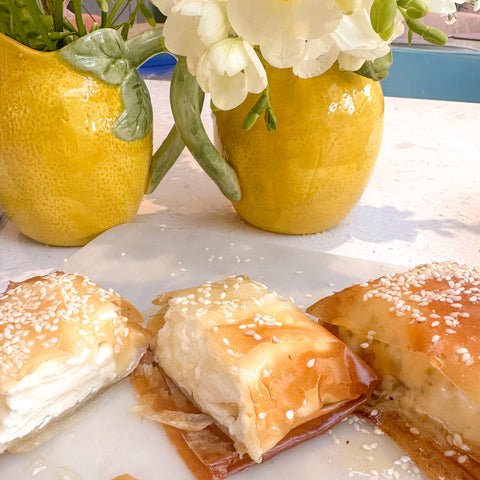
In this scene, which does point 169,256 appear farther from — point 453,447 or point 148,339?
point 453,447

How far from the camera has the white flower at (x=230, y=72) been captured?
514mm

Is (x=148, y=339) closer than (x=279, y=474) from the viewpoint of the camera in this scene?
No

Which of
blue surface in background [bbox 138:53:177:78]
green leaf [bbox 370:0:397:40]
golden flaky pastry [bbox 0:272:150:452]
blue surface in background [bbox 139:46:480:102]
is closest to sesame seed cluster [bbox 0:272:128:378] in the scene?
golden flaky pastry [bbox 0:272:150:452]

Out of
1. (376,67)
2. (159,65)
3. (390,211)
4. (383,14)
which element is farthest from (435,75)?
(383,14)

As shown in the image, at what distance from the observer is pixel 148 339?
0.62 meters

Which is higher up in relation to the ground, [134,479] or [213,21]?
[213,21]

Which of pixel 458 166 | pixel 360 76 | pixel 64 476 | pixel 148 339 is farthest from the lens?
pixel 458 166

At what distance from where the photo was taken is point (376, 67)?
71cm

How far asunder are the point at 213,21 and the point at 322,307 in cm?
32

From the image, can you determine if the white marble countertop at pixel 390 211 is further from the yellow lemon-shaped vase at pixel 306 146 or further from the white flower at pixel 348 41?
the white flower at pixel 348 41

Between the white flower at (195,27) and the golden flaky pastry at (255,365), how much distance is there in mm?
248

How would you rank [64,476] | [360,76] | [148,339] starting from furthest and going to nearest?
1. [360,76]
2. [148,339]
3. [64,476]

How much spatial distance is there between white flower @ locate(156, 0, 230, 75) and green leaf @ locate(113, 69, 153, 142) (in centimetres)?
19

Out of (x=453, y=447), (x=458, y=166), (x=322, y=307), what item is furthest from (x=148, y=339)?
(x=458, y=166)
